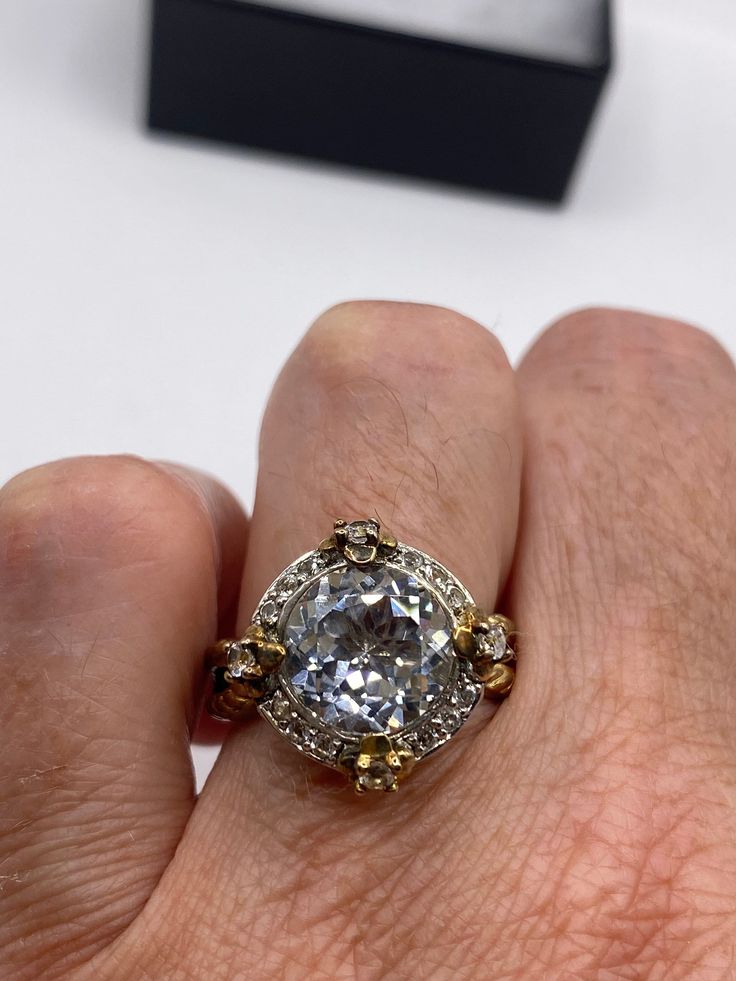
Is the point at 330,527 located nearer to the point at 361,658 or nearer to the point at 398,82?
the point at 361,658

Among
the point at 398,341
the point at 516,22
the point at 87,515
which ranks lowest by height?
the point at 87,515

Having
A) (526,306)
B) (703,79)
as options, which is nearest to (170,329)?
(526,306)

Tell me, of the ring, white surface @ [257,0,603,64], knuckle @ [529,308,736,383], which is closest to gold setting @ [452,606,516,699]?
the ring

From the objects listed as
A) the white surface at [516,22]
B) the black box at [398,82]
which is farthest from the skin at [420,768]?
the white surface at [516,22]

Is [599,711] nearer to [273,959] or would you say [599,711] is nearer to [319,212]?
[273,959]

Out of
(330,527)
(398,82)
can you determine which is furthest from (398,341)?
(398,82)

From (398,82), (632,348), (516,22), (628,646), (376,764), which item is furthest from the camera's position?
(516,22)
